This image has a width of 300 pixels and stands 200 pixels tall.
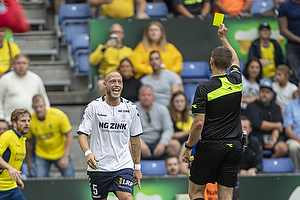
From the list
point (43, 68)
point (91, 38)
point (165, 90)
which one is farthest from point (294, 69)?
point (43, 68)

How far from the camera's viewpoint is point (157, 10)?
13109 mm

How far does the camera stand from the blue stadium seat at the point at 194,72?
12.2 m

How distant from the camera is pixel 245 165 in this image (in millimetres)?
10602

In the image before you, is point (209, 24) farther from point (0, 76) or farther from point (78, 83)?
point (0, 76)

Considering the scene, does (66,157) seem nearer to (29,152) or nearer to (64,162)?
(64,162)

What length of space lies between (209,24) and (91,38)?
2372 mm

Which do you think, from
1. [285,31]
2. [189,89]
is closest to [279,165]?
[189,89]

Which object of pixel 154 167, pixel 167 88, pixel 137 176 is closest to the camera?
pixel 137 176

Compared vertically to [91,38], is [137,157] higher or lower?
lower

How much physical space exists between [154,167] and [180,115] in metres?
1.13

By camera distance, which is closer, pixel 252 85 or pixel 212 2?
pixel 252 85

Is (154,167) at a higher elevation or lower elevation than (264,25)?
lower

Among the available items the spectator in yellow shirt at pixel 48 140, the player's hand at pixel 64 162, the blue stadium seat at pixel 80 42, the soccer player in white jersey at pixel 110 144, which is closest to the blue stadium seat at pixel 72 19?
the blue stadium seat at pixel 80 42

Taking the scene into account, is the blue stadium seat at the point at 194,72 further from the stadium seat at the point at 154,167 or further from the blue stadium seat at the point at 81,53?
the stadium seat at the point at 154,167
